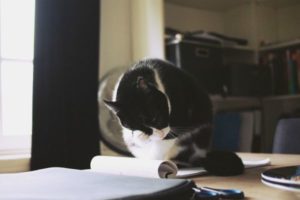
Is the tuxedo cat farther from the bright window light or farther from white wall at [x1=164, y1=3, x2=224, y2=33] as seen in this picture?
white wall at [x1=164, y1=3, x2=224, y2=33]

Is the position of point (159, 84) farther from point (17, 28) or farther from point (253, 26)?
point (253, 26)

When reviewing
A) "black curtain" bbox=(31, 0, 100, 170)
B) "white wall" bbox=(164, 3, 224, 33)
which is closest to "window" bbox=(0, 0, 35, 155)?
"black curtain" bbox=(31, 0, 100, 170)

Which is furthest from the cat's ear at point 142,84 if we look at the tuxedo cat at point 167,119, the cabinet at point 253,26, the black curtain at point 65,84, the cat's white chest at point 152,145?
the cabinet at point 253,26

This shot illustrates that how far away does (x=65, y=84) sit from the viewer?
1925 millimetres

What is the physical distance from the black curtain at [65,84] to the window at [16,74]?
0.53 ft

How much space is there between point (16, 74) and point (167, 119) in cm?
133

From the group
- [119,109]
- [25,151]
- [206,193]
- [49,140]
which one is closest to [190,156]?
[119,109]

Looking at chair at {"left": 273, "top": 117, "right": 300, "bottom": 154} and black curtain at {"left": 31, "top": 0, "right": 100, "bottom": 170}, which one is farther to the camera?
black curtain at {"left": 31, "top": 0, "right": 100, "bottom": 170}

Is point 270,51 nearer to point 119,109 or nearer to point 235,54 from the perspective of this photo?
point 235,54

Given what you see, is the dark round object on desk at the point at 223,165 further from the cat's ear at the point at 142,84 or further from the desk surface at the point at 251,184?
the cat's ear at the point at 142,84

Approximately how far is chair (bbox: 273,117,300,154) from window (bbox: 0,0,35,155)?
1.21m

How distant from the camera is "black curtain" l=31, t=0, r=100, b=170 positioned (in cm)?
185

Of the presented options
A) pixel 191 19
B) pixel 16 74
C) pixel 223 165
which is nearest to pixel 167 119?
pixel 223 165

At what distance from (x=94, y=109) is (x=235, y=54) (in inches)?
44.8
